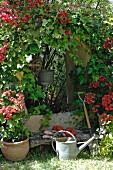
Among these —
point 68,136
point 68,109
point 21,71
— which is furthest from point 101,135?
point 21,71

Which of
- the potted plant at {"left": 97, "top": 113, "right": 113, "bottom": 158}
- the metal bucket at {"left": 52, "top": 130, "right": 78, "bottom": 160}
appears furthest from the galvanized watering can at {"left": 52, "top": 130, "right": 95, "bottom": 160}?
the potted plant at {"left": 97, "top": 113, "right": 113, "bottom": 158}

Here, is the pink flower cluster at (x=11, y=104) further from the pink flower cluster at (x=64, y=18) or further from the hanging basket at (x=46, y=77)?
the pink flower cluster at (x=64, y=18)

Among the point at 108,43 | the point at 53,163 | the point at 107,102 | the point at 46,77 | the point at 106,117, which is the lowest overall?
the point at 53,163

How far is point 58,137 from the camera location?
3.34 meters

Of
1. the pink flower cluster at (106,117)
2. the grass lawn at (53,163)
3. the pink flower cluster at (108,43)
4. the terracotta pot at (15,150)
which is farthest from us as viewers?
the pink flower cluster at (108,43)

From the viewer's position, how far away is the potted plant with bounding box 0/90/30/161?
3024 mm

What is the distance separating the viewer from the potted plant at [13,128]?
302 centimetres

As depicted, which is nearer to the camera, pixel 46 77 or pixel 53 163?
pixel 53 163

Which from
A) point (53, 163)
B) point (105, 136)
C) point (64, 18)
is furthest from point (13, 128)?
point (64, 18)

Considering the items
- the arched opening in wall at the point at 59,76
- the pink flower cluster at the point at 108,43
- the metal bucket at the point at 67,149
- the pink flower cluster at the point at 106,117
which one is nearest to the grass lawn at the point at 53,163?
the metal bucket at the point at 67,149

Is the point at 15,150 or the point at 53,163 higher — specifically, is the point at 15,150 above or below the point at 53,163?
above

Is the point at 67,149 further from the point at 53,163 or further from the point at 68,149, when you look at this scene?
the point at 53,163

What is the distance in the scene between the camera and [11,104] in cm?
312

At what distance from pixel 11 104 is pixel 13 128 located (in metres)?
0.29
